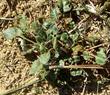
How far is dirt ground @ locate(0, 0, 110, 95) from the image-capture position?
109 inches

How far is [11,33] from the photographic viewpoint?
2.72 m

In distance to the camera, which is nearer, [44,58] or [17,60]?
[44,58]

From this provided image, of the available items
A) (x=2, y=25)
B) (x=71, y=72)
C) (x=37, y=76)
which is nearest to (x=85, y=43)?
(x=71, y=72)

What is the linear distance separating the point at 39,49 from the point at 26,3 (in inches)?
14.9

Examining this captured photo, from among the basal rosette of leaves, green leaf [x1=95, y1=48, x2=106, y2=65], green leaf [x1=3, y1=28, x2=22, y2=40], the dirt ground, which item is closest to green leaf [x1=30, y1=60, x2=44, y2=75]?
the basal rosette of leaves

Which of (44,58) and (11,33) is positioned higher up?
(11,33)

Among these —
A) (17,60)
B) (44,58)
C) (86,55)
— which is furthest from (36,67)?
(86,55)

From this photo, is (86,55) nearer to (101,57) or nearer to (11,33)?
(101,57)

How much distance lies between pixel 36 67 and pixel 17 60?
8.6 inches

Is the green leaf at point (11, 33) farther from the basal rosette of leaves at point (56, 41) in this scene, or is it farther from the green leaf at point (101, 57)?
the green leaf at point (101, 57)

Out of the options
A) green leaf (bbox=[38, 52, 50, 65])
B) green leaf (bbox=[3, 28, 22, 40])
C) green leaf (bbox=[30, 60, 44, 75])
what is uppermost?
green leaf (bbox=[3, 28, 22, 40])

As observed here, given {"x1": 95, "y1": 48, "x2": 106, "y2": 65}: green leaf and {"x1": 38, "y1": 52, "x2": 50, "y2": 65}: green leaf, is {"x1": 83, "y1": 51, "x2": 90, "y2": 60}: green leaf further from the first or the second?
{"x1": 38, "y1": 52, "x2": 50, "y2": 65}: green leaf

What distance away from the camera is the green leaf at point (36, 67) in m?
2.64

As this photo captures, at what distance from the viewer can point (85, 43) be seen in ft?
9.09
